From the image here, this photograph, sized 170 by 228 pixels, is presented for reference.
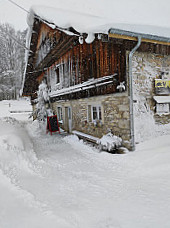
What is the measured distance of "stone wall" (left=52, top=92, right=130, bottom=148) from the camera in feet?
17.7

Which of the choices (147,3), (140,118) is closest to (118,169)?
(140,118)

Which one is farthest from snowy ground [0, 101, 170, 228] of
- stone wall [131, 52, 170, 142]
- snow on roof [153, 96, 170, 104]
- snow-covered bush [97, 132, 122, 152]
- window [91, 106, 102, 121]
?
window [91, 106, 102, 121]

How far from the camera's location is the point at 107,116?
20.4 feet

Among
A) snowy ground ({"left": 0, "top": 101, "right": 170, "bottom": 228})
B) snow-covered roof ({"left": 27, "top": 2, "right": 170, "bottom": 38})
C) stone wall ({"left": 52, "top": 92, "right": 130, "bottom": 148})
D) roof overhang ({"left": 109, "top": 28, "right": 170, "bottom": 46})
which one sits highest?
snow-covered roof ({"left": 27, "top": 2, "right": 170, "bottom": 38})

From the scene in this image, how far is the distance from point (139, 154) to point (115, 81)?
2.51 meters

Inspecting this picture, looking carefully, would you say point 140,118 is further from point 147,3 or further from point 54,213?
point 147,3

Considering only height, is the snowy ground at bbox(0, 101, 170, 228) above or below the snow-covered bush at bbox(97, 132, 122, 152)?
below

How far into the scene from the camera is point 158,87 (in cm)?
567

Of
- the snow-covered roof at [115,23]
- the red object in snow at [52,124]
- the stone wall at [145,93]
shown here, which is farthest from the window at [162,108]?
the red object in snow at [52,124]

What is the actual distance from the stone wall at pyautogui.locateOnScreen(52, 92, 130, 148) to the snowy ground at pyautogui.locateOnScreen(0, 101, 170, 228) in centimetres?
90

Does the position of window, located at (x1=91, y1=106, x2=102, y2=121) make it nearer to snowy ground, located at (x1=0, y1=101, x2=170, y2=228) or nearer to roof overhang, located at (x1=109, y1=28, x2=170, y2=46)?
snowy ground, located at (x1=0, y1=101, x2=170, y2=228)

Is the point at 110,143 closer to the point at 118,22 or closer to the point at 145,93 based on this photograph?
the point at 145,93

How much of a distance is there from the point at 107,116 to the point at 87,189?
3358 millimetres

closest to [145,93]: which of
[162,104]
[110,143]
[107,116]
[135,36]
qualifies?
[162,104]
